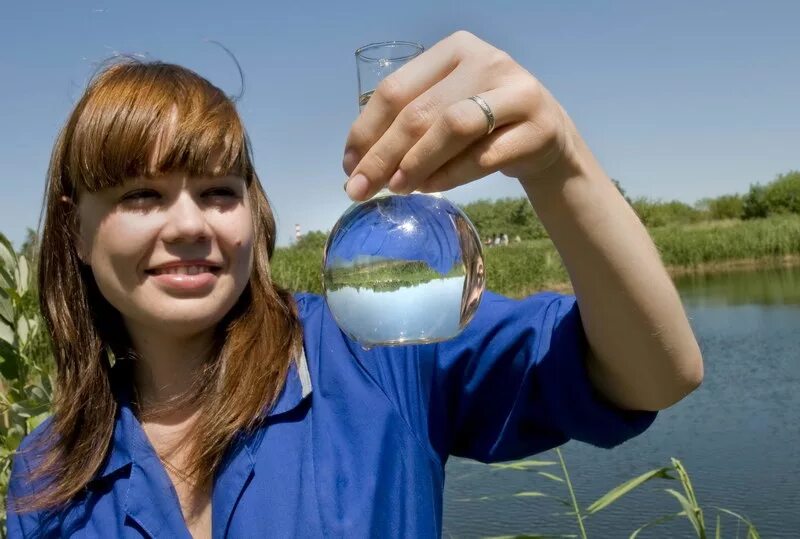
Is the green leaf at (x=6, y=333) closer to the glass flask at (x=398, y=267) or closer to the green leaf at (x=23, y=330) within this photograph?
the green leaf at (x=23, y=330)

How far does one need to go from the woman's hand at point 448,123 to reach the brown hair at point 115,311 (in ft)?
1.74

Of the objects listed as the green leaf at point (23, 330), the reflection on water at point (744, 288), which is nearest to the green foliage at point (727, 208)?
the reflection on water at point (744, 288)

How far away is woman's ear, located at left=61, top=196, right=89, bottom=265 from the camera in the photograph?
145cm

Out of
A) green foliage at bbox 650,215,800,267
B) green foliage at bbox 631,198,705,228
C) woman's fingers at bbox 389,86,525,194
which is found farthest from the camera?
green foliage at bbox 631,198,705,228

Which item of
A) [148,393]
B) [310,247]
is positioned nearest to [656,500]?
[148,393]

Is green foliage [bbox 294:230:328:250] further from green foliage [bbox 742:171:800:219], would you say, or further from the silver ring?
green foliage [bbox 742:171:800:219]

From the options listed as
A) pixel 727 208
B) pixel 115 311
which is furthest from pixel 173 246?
pixel 727 208

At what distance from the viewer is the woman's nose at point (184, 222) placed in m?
1.22

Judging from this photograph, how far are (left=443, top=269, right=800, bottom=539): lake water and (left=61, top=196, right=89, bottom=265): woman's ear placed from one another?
124 inches

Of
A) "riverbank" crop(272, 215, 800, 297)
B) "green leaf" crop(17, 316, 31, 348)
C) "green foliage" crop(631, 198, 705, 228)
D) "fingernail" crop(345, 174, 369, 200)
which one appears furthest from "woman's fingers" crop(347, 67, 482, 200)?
"green foliage" crop(631, 198, 705, 228)

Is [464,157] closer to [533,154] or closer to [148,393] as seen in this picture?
[533,154]

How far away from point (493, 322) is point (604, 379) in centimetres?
19

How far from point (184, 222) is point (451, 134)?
61 centimetres

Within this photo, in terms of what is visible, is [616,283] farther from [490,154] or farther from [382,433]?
[382,433]
